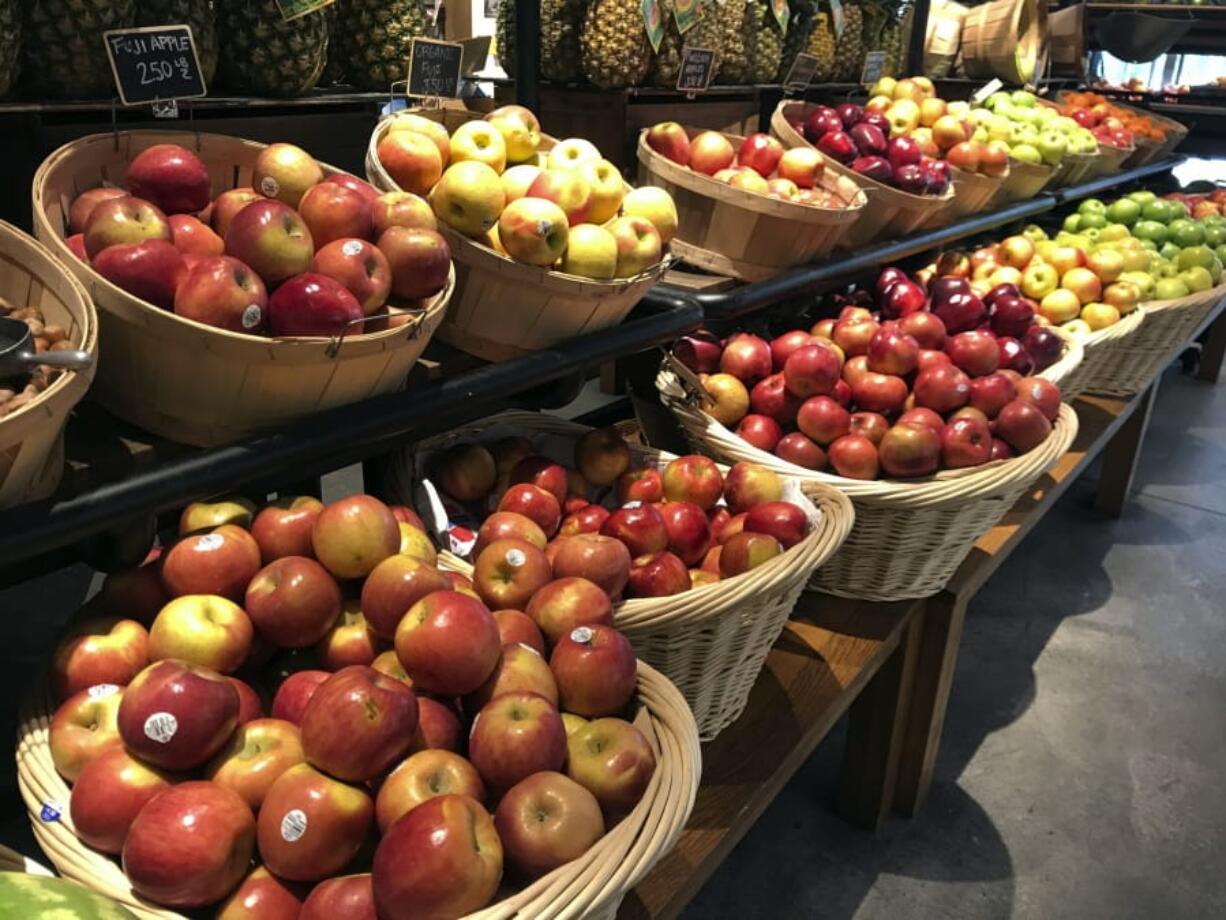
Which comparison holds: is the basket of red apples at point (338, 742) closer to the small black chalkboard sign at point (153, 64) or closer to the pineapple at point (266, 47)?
the small black chalkboard sign at point (153, 64)

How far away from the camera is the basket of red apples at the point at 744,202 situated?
6.46 feet

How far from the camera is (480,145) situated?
1597 millimetres

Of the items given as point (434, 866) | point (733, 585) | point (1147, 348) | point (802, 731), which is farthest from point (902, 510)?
point (1147, 348)

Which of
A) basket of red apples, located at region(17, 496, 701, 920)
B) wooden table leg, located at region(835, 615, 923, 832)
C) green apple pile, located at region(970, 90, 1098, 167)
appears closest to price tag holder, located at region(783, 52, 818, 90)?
green apple pile, located at region(970, 90, 1098, 167)

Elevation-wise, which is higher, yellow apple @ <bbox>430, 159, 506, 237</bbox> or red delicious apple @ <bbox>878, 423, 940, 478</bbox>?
yellow apple @ <bbox>430, 159, 506, 237</bbox>

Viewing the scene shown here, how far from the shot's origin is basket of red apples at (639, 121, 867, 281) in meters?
1.97

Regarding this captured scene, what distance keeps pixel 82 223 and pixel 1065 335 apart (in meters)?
2.23

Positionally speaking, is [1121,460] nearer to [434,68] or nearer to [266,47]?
[434,68]

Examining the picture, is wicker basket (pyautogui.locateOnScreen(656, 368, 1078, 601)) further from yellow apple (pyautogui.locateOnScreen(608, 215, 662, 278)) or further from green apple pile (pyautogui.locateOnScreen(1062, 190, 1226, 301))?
green apple pile (pyautogui.locateOnScreen(1062, 190, 1226, 301))

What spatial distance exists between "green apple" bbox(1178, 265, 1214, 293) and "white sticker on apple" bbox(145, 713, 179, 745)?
11.1 ft

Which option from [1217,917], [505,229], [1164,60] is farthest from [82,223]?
[1164,60]

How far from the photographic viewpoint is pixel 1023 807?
234 centimetres

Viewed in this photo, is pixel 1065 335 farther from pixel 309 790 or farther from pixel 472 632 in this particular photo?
pixel 309 790

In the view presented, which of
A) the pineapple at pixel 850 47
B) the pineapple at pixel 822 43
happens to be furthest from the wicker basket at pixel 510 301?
the pineapple at pixel 850 47
